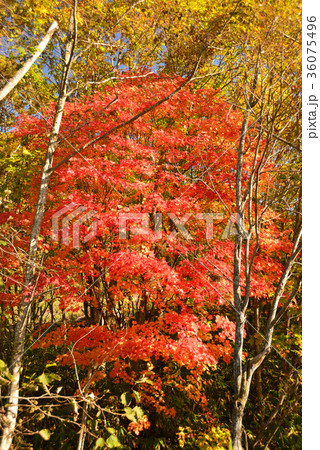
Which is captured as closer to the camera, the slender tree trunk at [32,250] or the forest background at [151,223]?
the slender tree trunk at [32,250]

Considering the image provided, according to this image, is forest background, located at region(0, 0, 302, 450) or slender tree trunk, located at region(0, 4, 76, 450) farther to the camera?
forest background, located at region(0, 0, 302, 450)

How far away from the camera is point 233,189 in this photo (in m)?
5.20

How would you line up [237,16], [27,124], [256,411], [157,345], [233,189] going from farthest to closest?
[237,16] → [256,411] → [27,124] → [233,189] → [157,345]

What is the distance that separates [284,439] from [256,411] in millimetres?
909

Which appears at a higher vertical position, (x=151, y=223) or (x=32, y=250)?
(x=151, y=223)

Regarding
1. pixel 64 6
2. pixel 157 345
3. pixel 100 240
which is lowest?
pixel 157 345

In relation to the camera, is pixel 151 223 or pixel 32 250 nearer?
pixel 32 250

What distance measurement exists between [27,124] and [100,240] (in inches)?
122

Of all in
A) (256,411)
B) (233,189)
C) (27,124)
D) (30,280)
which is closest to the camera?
(30,280)
